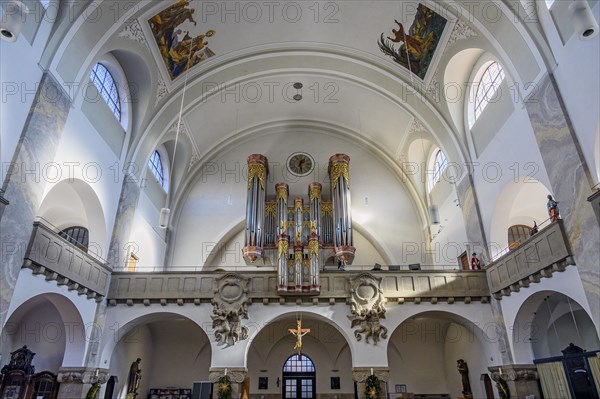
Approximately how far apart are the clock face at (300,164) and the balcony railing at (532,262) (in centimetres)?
935

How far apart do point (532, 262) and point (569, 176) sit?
240 centimetres

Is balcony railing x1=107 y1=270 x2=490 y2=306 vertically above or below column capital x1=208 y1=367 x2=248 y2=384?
above

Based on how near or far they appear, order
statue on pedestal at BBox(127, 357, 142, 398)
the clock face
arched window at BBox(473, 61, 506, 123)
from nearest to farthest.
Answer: arched window at BBox(473, 61, 506, 123) → statue on pedestal at BBox(127, 357, 142, 398) → the clock face

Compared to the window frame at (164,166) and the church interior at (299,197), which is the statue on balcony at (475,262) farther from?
the window frame at (164,166)

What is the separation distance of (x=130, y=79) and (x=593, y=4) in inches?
510

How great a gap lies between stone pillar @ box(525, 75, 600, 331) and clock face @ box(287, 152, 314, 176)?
10.5 metres

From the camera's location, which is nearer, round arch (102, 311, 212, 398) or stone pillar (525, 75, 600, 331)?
stone pillar (525, 75, 600, 331)

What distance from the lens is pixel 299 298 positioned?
510 inches

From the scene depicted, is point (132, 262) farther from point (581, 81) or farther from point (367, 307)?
point (581, 81)

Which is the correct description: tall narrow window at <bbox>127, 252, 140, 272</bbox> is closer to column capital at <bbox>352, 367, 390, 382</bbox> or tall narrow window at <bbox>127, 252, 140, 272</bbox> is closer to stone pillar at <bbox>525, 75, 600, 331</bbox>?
column capital at <bbox>352, 367, 390, 382</bbox>

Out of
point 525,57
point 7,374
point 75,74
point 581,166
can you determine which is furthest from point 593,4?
point 7,374

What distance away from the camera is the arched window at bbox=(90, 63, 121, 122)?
41.1ft

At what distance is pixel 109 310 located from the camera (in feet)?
42.5

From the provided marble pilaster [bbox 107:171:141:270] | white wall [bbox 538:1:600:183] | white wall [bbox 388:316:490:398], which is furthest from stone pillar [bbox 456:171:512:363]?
marble pilaster [bbox 107:171:141:270]
